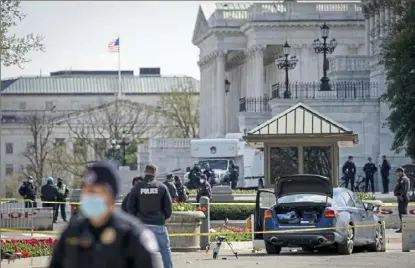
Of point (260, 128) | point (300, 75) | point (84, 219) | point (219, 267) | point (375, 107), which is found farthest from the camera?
point (300, 75)

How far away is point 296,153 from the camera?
3762cm

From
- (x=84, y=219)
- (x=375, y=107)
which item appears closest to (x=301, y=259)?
(x=84, y=219)

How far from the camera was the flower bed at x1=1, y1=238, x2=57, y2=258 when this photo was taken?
27025mm

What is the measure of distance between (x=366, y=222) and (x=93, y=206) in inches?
773

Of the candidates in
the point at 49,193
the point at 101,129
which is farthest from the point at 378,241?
the point at 101,129

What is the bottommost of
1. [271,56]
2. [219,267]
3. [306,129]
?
[219,267]

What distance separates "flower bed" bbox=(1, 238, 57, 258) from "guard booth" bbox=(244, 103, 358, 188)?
9572 mm

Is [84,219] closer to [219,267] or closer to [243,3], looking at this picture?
[219,267]

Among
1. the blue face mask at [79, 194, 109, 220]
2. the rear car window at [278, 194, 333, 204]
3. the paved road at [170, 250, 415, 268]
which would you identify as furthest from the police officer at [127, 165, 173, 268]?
the blue face mask at [79, 194, 109, 220]

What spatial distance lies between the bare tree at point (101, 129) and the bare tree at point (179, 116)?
1.70 m

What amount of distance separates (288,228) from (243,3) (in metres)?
118

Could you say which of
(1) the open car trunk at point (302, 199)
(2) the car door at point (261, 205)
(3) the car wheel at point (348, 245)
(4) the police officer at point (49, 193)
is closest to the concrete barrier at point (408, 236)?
(3) the car wheel at point (348, 245)

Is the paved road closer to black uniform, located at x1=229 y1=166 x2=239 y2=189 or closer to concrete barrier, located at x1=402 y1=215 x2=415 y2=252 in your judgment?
concrete barrier, located at x1=402 y1=215 x2=415 y2=252

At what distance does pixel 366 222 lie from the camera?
96.3 ft
